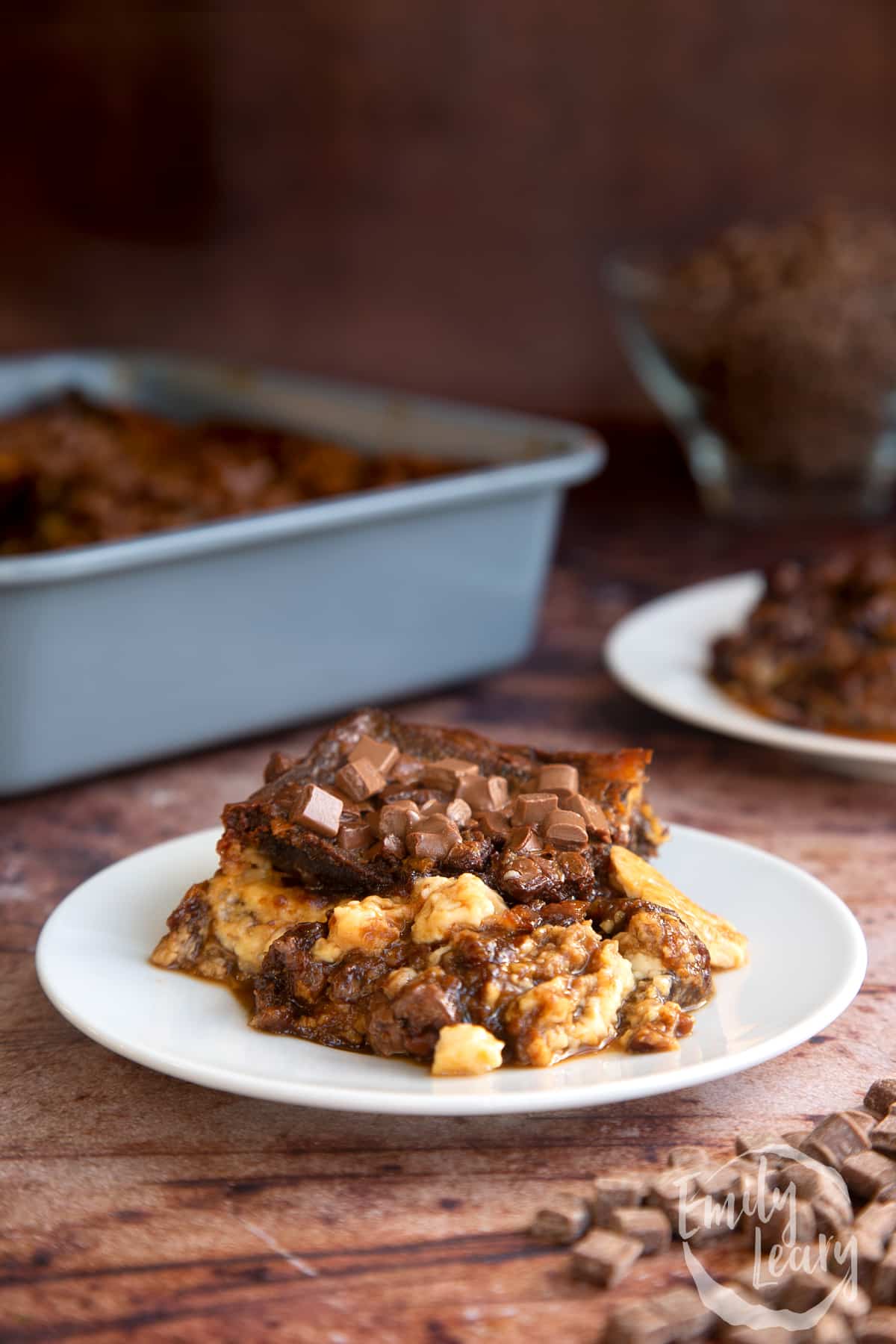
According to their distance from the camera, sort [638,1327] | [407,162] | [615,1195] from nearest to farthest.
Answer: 1. [638,1327]
2. [615,1195]
3. [407,162]

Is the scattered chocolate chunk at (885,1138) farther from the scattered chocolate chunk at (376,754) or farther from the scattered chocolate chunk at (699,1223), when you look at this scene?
the scattered chocolate chunk at (376,754)

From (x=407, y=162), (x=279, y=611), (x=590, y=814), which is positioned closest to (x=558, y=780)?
(x=590, y=814)

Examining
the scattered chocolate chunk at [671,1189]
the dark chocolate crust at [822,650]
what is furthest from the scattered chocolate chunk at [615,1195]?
the dark chocolate crust at [822,650]

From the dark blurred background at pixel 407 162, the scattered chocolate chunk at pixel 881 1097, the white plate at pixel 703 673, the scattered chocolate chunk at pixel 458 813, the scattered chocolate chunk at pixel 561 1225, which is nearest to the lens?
the scattered chocolate chunk at pixel 561 1225

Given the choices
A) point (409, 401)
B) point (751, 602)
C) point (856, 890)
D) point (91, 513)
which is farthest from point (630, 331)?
point (856, 890)

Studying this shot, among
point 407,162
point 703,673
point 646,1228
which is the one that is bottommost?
point 703,673

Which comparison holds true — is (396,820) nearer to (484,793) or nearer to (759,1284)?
(484,793)

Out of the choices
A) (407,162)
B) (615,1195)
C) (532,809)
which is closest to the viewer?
(615,1195)
